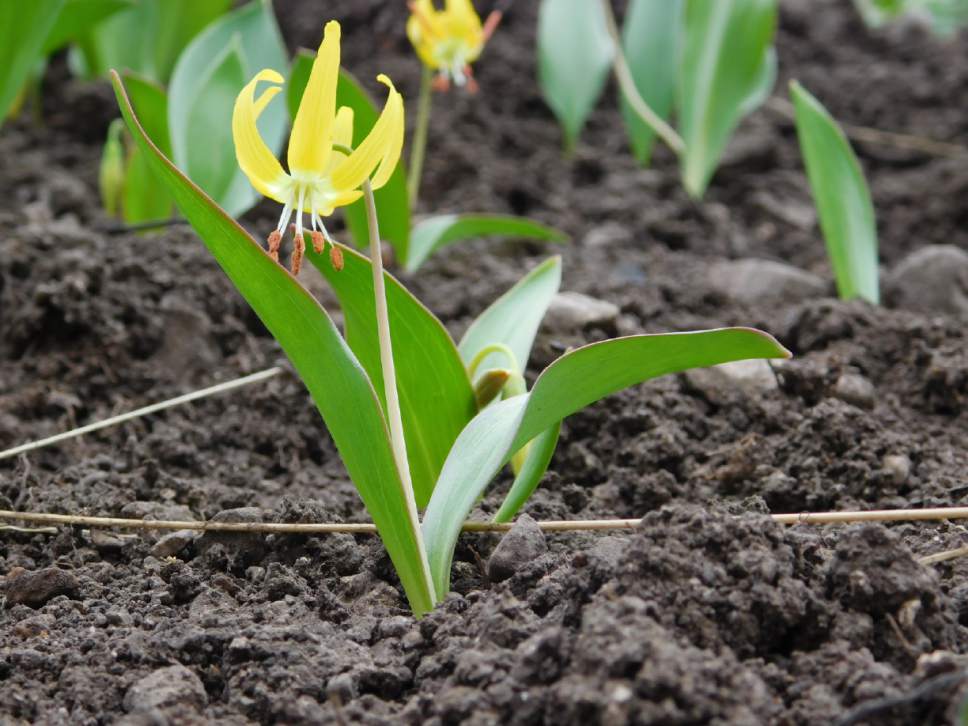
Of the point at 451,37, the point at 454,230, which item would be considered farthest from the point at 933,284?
the point at 451,37

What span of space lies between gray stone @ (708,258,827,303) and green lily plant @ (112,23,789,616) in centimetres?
137

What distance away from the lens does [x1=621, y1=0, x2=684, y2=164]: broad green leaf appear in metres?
3.68

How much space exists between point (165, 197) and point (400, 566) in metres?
1.73

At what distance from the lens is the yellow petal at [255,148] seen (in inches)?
49.6

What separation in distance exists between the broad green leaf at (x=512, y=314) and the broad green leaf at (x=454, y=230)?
0.82m

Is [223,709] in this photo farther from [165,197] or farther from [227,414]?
[165,197]

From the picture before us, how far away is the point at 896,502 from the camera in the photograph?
1.76 metres

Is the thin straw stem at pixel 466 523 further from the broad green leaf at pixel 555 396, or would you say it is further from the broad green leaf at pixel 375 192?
the broad green leaf at pixel 375 192

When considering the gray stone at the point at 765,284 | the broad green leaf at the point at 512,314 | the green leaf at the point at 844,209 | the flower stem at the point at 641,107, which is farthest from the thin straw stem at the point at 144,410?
the flower stem at the point at 641,107

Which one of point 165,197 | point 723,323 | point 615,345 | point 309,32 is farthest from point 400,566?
point 309,32

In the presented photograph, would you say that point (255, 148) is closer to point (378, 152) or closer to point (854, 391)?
point (378, 152)

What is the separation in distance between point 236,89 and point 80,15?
719 millimetres

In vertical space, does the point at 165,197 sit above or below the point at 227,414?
above

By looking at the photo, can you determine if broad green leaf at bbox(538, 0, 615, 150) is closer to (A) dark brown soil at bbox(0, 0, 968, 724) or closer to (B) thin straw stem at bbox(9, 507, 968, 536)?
(A) dark brown soil at bbox(0, 0, 968, 724)
